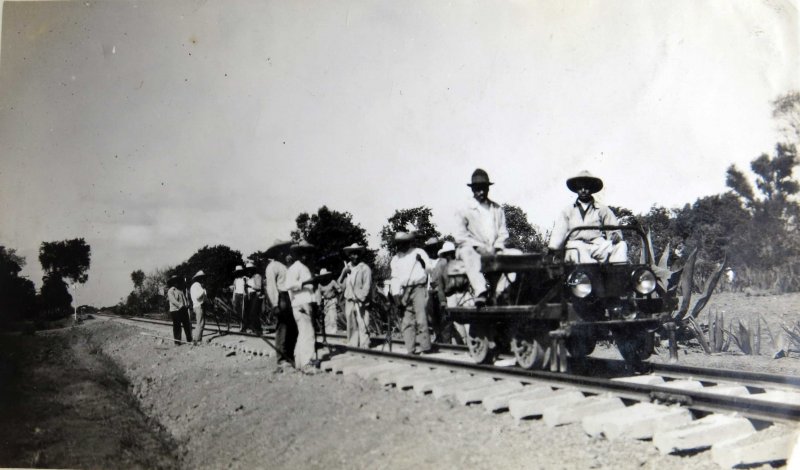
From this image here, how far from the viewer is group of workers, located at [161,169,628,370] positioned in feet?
18.1

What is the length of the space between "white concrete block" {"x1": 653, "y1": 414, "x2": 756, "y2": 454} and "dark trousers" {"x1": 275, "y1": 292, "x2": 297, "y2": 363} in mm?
5563

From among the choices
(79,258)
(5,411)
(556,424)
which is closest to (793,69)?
(556,424)

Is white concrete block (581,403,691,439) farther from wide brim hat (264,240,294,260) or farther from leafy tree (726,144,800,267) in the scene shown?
wide brim hat (264,240,294,260)

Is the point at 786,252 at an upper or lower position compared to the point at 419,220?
lower

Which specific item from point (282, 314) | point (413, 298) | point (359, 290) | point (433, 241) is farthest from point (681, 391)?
point (433, 241)

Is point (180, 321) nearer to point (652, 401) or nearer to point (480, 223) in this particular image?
point (480, 223)

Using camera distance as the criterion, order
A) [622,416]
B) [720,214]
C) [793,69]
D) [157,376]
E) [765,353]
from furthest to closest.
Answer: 1. [720,214]
2. [157,376]
3. [765,353]
4. [793,69]
5. [622,416]

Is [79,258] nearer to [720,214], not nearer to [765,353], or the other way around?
[765,353]

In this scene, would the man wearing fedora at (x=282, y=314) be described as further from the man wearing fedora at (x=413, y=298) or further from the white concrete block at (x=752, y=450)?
the white concrete block at (x=752, y=450)

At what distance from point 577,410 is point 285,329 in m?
4.96

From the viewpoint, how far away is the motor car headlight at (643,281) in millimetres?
4898

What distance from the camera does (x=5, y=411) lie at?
5.70 m

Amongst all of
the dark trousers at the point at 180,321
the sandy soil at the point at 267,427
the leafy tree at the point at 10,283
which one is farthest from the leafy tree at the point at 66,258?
the dark trousers at the point at 180,321

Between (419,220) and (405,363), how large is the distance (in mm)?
13685
